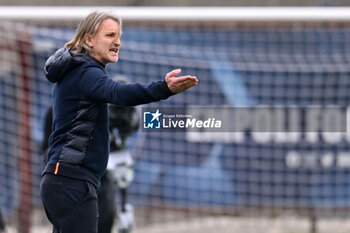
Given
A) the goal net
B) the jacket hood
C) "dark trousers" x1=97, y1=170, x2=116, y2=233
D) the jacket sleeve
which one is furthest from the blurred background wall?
the jacket sleeve

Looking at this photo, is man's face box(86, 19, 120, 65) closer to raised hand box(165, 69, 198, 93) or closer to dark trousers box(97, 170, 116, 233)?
raised hand box(165, 69, 198, 93)

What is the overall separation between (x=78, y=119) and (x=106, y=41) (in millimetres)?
362

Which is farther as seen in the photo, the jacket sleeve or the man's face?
the man's face

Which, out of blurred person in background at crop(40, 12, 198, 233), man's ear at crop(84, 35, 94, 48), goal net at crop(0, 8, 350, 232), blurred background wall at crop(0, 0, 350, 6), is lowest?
goal net at crop(0, 8, 350, 232)

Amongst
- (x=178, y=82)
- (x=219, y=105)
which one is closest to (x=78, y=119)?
(x=178, y=82)

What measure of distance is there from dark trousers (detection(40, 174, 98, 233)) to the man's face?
0.56m

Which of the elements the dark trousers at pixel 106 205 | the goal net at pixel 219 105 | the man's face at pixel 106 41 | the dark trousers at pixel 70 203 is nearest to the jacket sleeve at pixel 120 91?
the man's face at pixel 106 41

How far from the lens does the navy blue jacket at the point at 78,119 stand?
354 cm

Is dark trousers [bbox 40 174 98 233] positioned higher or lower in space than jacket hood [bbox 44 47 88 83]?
lower

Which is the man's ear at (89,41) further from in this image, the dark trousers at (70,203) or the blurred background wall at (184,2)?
the blurred background wall at (184,2)

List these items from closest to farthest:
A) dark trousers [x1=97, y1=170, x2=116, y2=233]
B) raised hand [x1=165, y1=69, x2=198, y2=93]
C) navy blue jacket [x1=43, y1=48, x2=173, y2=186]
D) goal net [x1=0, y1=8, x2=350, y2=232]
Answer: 1. raised hand [x1=165, y1=69, x2=198, y2=93]
2. navy blue jacket [x1=43, y1=48, x2=173, y2=186]
3. dark trousers [x1=97, y1=170, x2=116, y2=233]
4. goal net [x1=0, y1=8, x2=350, y2=232]

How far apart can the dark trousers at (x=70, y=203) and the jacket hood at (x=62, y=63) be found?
44cm

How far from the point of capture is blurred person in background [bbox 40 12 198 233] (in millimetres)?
3545

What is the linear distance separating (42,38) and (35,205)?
155cm
